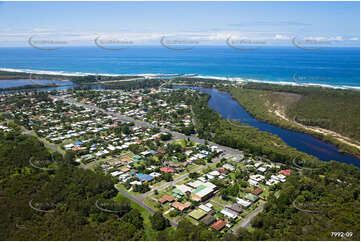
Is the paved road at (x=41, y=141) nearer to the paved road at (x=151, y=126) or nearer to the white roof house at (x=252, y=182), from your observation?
the paved road at (x=151, y=126)

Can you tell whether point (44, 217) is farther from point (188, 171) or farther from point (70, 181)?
point (188, 171)

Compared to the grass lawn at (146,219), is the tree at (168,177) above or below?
above

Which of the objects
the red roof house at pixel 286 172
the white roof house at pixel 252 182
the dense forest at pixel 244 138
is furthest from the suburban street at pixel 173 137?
the red roof house at pixel 286 172

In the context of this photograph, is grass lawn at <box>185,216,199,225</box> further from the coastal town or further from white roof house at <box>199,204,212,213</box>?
white roof house at <box>199,204,212,213</box>

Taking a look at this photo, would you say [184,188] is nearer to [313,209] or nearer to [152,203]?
[152,203]

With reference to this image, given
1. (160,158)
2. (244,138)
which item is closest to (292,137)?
(244,138)

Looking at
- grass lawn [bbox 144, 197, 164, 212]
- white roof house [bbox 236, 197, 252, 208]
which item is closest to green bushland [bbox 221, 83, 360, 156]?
white roof house [bbox 236, 197, 252, 208]
